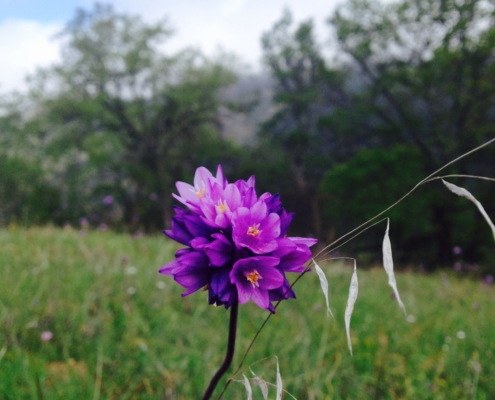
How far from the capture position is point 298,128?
2469cm

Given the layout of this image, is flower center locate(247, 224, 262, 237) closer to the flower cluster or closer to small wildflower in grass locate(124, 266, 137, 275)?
the flower cluster

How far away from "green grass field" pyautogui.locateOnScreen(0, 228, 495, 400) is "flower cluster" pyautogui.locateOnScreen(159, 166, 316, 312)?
1.04 meters

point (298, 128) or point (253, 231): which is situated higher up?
point (298, 128)

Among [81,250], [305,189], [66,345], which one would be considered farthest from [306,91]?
[66,345]

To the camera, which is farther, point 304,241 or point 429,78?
point 429,78

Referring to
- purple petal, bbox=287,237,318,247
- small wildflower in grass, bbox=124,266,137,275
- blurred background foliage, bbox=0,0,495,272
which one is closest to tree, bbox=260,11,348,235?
blurred background foliage, bbox=0,0,495,272

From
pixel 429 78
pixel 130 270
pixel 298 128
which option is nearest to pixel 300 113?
pixel 298 128

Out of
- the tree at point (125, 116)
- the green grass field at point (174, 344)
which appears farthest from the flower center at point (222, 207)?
the tree at point (125, 116)

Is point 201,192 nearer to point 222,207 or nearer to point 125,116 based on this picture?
point 222,207

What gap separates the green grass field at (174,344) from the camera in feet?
5.73

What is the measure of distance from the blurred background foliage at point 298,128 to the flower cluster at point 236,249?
1591 centimetres

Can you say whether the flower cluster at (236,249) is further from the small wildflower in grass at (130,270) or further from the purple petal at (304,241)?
the small wildflower in grass at (130,270)

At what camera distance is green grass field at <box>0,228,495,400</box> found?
175 cm

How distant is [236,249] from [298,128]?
24.5 m
